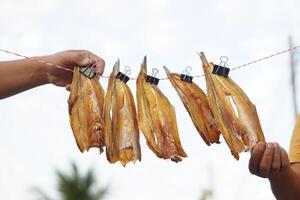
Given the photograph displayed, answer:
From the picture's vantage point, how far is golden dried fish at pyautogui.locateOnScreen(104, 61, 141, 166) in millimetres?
3666

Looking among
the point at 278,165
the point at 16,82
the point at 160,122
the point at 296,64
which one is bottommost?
the point at 278,165

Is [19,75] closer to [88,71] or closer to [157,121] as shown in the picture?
[88,71]

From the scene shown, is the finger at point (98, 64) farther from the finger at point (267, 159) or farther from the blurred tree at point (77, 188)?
the blurred tree at point (77, 188)

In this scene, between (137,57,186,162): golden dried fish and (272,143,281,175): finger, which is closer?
(272,143,281,175): finger

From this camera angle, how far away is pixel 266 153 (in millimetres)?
2959

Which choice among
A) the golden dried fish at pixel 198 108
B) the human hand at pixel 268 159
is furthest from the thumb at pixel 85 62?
the human hand at pixel 268 159

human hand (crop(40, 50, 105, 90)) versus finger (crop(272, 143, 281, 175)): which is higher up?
human hand (crop(40, 50, 105, 90))

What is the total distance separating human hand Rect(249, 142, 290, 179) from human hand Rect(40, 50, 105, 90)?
1298mm

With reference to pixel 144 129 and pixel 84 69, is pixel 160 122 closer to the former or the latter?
pixel 144 129

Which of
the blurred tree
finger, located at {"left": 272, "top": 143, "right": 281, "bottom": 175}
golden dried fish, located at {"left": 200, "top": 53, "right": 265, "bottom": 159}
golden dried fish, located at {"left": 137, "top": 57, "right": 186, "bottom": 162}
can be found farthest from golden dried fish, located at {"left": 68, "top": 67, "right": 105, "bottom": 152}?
the blurred tree

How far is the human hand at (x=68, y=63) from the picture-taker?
3.87 meters

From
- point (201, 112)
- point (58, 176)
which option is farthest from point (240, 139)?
point (58, 176)

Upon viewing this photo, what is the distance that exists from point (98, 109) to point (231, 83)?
858mm

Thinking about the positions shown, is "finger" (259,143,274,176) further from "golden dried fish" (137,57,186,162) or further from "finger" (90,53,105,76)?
"finger" (90,53,105,76)
